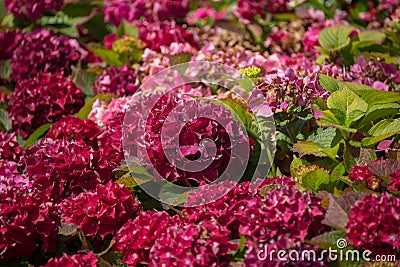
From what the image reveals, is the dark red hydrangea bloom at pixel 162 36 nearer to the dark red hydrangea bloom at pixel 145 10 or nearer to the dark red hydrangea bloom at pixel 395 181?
the dark red hydrangea bloom at pixel 145 10

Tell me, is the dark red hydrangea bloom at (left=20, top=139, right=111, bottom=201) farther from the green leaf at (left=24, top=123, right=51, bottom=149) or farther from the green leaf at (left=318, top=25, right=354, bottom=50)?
the green leaf at (left=318, top=25, right=354, bottom=50)

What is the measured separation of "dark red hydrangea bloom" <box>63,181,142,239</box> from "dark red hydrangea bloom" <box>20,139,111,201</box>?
0.11 metres

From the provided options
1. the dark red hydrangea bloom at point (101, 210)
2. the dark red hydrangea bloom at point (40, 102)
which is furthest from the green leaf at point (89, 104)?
the dark red hydrangea bloom at point (101, 210)

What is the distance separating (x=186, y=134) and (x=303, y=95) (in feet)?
1.19

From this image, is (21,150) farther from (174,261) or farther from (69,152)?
(174,261)

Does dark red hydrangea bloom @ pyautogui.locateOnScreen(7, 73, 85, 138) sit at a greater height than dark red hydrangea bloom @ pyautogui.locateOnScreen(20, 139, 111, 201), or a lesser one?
greater

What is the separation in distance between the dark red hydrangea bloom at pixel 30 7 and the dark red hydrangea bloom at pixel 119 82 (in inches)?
25.9

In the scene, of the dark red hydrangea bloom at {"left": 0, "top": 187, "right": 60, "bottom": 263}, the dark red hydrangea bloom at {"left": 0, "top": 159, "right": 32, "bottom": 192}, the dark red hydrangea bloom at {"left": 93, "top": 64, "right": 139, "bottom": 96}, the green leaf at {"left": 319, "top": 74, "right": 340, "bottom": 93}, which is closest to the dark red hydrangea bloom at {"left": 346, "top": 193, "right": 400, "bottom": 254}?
the green leaf at {"left": 319, "top": 74, "right": 340, "bottom": 93}

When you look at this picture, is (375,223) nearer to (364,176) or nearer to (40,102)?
(364,176)

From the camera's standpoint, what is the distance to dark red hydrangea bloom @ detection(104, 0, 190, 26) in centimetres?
296

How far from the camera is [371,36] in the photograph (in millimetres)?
2512

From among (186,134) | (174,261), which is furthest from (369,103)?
(174,261)

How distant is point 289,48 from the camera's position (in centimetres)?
284

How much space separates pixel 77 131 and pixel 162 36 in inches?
32.7
